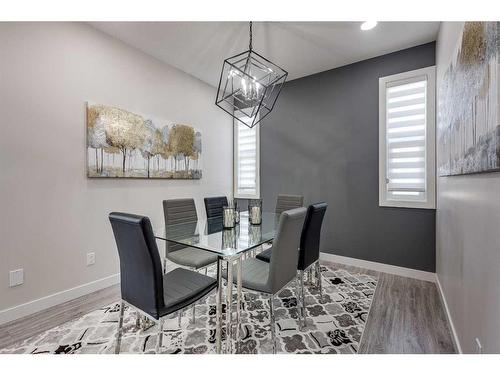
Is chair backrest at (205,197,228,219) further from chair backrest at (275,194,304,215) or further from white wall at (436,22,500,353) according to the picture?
white wall at (436,22,500,353)

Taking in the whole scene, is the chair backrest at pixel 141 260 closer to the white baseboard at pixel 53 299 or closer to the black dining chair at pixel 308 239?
the black dining chair at pixel 308 239

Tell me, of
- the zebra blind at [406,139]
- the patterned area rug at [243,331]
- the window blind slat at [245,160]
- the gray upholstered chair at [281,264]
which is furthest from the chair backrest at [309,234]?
the window blind slat at [245,160]

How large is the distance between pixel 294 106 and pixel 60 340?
3.81 m

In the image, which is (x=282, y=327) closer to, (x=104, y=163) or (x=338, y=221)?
(x=338, y=221)

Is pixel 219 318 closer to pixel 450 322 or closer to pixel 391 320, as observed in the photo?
pixel 391 320

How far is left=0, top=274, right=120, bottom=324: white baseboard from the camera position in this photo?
1.94 metres

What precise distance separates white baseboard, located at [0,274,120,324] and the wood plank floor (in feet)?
0.17

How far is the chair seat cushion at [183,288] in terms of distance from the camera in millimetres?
1377

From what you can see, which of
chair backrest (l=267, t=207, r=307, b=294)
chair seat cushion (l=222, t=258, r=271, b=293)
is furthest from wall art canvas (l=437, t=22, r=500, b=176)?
chair seat cushion (l=222, t=258, r=271, b=293)

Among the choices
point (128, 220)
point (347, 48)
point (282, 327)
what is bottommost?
point (282, 327)

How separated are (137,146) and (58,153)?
78cm

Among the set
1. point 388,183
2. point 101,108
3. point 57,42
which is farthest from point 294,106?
point 57,42

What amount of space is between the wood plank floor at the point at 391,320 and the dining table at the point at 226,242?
958 millimetres

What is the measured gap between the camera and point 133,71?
2.84 meters
